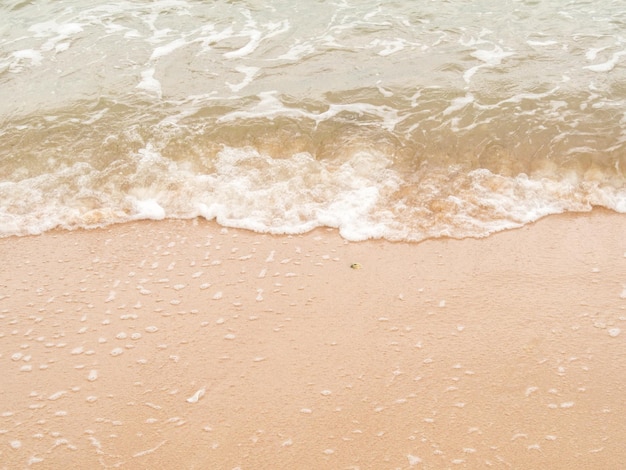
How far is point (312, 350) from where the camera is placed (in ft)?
12.1

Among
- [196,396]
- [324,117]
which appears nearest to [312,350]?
[196,396]

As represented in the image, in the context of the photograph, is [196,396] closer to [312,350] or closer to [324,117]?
[312,350]

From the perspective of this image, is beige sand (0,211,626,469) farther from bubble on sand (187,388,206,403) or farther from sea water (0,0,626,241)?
sea water (0,0,626,241)

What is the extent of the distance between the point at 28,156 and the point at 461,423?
490cm

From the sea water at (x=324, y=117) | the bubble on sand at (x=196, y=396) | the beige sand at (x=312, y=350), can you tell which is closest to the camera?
the beige sand at (x=312, y=350)

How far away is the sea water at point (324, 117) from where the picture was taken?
16.5 feet

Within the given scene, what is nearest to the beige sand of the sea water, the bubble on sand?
the bubble on sand

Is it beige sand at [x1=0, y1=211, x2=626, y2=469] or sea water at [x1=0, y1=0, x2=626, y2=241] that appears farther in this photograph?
sea water at [x1=0, y1=0, x2=626, y2=241]

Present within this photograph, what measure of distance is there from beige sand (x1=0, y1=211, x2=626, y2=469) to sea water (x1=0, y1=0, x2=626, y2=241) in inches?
15.0

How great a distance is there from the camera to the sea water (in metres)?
5.03

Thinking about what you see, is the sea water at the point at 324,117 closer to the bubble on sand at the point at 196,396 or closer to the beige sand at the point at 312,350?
the beige sand at the point at 312,350

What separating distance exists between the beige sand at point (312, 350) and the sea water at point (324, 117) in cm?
38

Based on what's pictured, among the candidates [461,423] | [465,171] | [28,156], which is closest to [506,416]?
[461,423]

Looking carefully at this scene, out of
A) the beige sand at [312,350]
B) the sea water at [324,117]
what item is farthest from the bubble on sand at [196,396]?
the sea water at [324,117]
